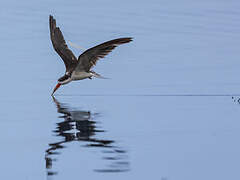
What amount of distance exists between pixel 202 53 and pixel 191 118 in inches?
224

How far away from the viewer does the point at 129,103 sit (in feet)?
43.2

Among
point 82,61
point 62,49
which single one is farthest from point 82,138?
point 62,49

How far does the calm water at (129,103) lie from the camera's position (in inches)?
381

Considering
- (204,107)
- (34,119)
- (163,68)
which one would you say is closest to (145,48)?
(163,68)

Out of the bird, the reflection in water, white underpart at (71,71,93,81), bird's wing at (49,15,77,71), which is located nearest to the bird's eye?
the bird

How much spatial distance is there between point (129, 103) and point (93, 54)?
1458 millimetres

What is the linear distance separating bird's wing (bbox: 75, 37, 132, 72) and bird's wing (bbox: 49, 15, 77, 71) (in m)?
0.35

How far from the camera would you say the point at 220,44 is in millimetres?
18891

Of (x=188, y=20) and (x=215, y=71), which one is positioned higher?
(x=188, y=20)

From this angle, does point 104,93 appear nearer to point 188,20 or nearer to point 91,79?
point 91,79

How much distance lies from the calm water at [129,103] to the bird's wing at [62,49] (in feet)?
1.27

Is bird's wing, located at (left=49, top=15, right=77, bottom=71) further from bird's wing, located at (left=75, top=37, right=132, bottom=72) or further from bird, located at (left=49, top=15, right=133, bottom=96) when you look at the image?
bird's wing, located at (left=75, top=37, right=132, bottom=72)

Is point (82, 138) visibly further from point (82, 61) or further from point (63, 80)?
point (82, 61)

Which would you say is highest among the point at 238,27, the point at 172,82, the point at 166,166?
the point at 238,27
